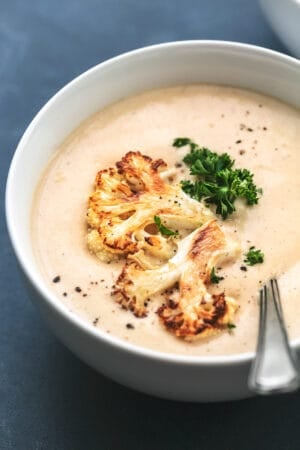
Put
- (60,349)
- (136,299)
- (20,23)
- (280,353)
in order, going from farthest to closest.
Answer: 1. (20,23)
2. (60,349)
3. (136,299)
4. (280,353)

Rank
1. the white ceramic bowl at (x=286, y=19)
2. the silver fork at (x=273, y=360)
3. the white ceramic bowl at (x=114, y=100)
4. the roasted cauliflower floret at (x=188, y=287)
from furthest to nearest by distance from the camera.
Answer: the white ceramic bowl at (x=286, y=19) < the roasted cauliflower floret at (x=188, y=287) < the white ceramic bowl at (x=114, y=100) < the silver fork at (x=273, y=360)

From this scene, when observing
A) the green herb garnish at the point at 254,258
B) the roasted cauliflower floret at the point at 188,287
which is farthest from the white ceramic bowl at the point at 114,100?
the green herb garnish at the point at 254,258

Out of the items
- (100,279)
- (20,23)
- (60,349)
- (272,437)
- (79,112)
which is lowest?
(272,437)

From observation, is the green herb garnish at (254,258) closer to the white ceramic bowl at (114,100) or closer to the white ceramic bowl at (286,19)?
the white ceramic bowl at (114,100)

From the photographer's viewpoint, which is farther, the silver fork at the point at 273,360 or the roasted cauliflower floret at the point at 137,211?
the roasted cauliflower floret at the point at 137,211

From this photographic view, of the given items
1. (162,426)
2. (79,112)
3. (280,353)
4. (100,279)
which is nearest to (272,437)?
(162,426)

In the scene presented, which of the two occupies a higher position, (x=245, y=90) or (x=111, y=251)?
(x=245, y=90)

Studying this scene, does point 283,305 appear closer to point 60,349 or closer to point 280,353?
point 280,353

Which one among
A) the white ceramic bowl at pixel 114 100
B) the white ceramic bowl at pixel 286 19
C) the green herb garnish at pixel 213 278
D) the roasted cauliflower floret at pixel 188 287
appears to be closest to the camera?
the white ceramic bowl at pixel 114 100

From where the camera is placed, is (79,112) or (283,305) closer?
(283,305)
